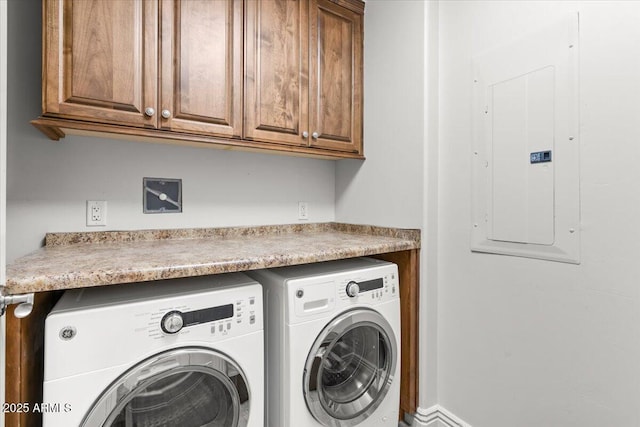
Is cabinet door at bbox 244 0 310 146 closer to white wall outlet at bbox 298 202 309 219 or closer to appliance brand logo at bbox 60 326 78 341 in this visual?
white wall outlet at bbox 298 202 309 219

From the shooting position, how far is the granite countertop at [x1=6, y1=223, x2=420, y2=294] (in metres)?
0.89

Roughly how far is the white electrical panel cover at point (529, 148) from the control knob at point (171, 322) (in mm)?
1283

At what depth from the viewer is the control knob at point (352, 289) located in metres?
1.33

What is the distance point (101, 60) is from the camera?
1205 millimetres

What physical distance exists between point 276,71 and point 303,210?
2.91 ft

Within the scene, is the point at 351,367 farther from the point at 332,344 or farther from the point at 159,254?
the point at 159,254

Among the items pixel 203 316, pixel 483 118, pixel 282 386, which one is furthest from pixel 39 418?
pixel 483 118

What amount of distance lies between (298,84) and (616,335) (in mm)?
1698

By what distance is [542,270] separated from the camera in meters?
1.25

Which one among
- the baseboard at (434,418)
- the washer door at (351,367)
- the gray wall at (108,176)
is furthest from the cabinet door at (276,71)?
the baseboard at (434,418)

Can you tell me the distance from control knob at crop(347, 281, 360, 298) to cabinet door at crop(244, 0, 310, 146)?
2.68 ft

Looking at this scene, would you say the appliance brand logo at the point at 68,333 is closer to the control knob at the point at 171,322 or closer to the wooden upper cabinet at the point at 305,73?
the control knob at the point at 171,322

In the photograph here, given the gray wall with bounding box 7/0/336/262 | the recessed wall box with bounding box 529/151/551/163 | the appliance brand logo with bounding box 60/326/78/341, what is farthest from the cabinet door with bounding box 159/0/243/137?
the recessed wall box with bounding box 529/151/551/163

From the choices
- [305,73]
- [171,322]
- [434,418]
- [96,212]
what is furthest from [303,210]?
[434,418]
